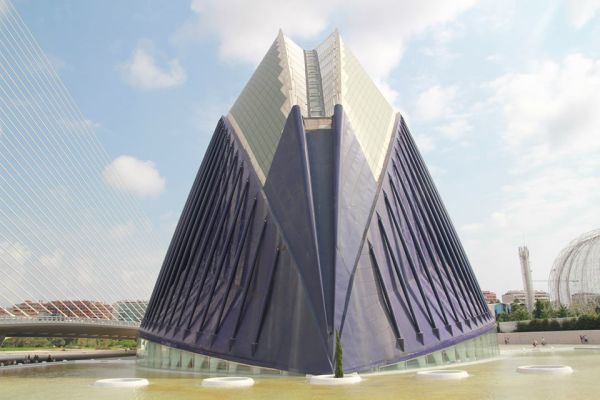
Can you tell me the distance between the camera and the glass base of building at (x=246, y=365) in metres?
26.0

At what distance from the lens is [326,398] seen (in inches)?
626

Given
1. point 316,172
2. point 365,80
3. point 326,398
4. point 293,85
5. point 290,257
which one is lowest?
point 326,398

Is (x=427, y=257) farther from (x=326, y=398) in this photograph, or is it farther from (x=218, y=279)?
(x=326, y=398)

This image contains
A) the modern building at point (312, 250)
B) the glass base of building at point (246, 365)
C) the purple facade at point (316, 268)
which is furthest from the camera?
the glass base of building at point (246, 365)

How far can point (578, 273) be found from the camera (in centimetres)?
10144

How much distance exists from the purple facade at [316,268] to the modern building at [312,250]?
0.08m

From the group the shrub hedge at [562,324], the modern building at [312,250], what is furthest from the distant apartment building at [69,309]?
the shrub hedge at [562,324]

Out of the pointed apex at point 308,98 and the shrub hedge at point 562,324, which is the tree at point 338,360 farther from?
the shrub hedge at point 562,324

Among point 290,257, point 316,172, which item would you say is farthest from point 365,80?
point 290,257

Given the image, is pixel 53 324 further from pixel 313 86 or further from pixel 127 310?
pixel 313 86

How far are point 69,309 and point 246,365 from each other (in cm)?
3977

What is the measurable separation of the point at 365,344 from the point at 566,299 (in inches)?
3785

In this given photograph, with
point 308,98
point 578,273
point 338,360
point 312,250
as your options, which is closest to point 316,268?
point 312,250

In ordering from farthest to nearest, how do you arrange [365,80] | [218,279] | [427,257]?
[365,80] → [427,257] → [218,279]
